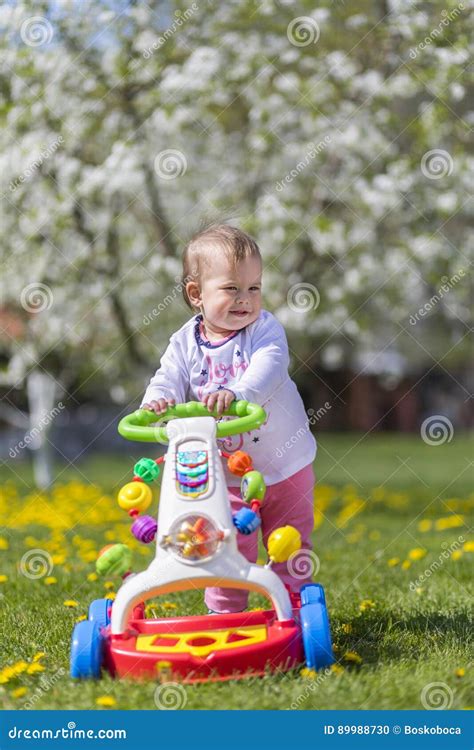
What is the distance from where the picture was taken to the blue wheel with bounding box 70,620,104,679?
3.10 meters

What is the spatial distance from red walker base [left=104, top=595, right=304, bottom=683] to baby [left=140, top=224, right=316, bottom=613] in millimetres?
484

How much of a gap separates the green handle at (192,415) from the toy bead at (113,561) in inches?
14.8

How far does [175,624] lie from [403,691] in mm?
810

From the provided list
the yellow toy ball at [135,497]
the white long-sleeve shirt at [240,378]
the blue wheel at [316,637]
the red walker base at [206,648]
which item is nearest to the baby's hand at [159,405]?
the white long-sleeve shirt at [240,378]

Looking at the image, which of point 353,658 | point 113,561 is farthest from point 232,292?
point 353,658

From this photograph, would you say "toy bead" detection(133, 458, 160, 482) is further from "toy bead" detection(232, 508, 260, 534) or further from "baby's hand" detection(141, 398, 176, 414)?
"toy bead" detection(232, 508, 260, 534)

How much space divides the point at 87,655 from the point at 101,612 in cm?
37

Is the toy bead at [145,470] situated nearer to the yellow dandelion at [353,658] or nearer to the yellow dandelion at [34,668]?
the yellow dandelion at [34,668]

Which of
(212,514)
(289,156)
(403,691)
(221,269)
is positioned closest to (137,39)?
(289,156)

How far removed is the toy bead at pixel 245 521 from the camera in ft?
10.5

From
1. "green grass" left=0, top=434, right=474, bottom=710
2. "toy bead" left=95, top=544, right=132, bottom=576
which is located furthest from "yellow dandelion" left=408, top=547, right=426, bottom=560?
"toy bead" left=95, top=544, right=132, bottom=576

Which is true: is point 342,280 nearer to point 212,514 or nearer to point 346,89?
point 346,89

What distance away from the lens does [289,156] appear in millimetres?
8500

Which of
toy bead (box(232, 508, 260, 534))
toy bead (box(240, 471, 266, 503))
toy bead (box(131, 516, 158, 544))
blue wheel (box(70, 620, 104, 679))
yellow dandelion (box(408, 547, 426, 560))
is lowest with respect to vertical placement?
blue wheel (box(70, 620, 104, 679))
